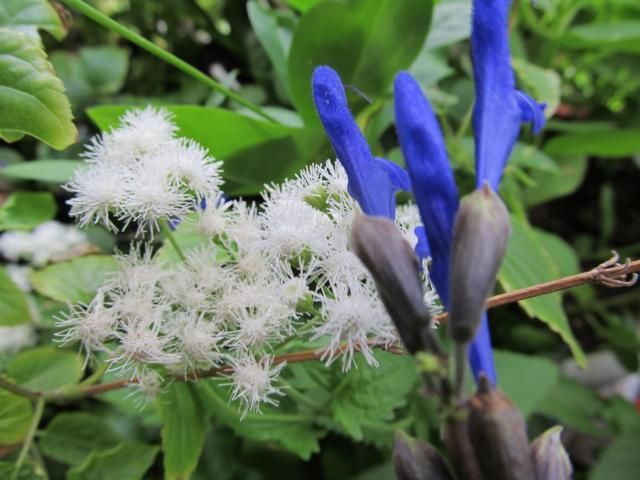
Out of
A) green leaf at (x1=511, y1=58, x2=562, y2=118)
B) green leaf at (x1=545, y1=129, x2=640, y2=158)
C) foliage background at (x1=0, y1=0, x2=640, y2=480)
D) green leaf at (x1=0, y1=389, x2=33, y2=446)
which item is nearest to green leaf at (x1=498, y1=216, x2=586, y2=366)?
foliage background at (x1=0, y1=0, x2=640, y2=480)

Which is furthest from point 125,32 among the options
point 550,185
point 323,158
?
point 550,185

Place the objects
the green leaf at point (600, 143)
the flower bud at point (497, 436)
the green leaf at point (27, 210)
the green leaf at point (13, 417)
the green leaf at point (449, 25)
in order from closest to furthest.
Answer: the flower bud at point (497, 436), the green leaf at point (13, 417), the green leaf at point (27, 210), the green leaf at point (449, 25), the green leaf at point (600, 143)

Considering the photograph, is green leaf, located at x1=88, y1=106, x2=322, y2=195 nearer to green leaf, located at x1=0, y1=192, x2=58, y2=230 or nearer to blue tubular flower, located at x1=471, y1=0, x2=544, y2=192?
green leaf, located at x1=0, y1=192, x2=58, y2=230

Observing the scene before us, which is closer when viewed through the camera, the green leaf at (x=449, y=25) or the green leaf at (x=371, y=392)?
the green leaf at (x=371, y=392)

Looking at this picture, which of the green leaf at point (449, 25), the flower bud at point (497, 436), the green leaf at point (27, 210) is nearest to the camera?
the flower bud at point (497, 436)

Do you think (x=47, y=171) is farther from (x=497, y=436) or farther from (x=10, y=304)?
(x=497, y=436)

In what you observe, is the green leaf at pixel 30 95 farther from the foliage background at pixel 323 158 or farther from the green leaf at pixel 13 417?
the green leaf at pixel 13 417

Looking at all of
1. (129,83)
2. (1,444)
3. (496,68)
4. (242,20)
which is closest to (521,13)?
(242,20)

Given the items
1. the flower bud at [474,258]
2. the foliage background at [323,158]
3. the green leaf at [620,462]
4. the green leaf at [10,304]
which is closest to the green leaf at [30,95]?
the foliage background at [323,158]
